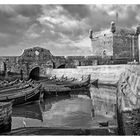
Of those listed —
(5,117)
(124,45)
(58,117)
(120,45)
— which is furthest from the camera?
(124,45)

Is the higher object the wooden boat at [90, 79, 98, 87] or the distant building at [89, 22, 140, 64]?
the distant building at [89, 22, 140, 64]

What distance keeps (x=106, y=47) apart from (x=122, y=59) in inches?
91.6

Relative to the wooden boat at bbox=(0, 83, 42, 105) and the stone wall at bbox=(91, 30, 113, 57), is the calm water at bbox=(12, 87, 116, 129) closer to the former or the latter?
the wooden boat at bbox=(0, 83, 42, 105)

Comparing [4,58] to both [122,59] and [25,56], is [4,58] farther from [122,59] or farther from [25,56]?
[122,59]

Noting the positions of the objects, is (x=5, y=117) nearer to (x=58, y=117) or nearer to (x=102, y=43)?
(x=58, y=117)

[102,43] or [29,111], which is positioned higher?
[102,43]

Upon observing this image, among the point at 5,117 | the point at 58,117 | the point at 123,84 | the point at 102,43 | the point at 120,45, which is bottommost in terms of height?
the point at 58,117

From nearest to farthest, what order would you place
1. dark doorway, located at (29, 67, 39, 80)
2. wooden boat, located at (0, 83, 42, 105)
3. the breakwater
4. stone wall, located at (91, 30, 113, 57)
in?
1. the breakwater
2. wooden boat, located at (0, 83, 42, 105)
3. stone wall, located at (91, 30, 113, 57)
4. dark doorway, located at (29, 67, 39, 80)

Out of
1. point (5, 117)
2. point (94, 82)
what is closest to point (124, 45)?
point (94, 82)

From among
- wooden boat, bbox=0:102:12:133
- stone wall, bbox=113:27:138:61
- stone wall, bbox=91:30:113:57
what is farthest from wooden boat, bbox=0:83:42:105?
stone wall, bbox=113:27:138:61

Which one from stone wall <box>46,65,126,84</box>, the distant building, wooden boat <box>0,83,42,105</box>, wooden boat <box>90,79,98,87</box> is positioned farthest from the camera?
the distant building

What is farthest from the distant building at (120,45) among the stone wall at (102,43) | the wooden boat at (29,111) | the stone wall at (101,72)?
the wooden boat at (29,111)

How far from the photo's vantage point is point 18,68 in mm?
21828

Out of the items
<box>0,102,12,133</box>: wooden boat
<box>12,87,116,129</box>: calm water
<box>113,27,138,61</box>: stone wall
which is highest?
<box>113,27,138,61</box>: stone wall
